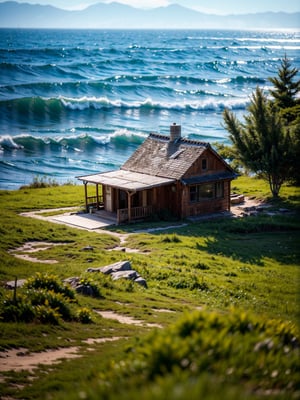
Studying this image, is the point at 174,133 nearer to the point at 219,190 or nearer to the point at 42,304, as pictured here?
the point at 219,190

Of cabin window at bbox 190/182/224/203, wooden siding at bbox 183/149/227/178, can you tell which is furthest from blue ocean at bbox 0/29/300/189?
wooden siding at bbox 183/149/227/178

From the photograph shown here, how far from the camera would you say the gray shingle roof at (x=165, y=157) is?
3628 cm

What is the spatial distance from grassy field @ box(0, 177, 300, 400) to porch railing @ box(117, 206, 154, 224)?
3.76ft

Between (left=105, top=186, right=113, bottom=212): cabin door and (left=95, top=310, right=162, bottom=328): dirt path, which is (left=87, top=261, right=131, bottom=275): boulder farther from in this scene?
(left=105, top=186, right=113, bottom=212): cabin door

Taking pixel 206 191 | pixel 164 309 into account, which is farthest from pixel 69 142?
pixel 164 309

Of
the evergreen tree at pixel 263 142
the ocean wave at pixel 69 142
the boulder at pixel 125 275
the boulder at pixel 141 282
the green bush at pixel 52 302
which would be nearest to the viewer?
the green bush at pixel 52 302

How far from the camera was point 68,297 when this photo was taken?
1889 centimetres

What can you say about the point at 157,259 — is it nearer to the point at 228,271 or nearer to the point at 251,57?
the point at 228,271

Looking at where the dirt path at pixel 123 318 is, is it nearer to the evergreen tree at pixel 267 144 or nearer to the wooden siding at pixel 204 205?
the wooden siding at pixel 204 205

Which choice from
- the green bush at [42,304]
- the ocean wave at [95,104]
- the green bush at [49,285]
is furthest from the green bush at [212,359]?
the ocean wave at [95,104]

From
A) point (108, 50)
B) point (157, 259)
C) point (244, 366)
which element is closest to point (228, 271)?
point (157, 259)

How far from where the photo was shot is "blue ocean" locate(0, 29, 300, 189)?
6612 cm

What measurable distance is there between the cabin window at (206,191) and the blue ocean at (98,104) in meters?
18.6

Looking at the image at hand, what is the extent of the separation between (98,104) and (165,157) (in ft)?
198
